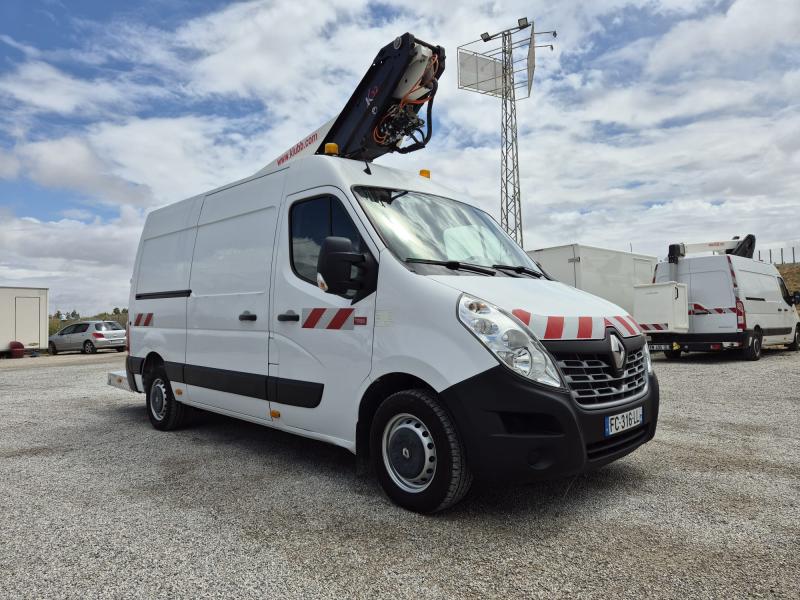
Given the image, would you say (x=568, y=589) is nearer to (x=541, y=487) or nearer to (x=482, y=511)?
(x=482, y=511)

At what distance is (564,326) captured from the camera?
11.0 ft

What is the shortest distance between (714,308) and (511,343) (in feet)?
37.1

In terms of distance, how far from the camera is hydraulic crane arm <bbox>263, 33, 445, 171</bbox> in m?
6.00

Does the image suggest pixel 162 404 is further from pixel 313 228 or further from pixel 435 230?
pixel 435 230

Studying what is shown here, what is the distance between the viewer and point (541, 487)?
3891mm

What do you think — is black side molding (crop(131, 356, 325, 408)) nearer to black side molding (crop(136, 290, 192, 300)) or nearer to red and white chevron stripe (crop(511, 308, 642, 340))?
black side molding (crop(136, 290, 192, 300))

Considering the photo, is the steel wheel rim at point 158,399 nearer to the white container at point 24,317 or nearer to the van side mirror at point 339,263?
the van side mirror at point 339,263

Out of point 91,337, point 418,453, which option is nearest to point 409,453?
point 418,453

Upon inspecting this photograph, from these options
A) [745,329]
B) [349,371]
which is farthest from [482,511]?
[745,329]

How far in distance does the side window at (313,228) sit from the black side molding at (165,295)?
1.79 m

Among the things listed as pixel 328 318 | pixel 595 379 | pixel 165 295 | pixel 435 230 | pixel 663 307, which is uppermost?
pixel 435 230

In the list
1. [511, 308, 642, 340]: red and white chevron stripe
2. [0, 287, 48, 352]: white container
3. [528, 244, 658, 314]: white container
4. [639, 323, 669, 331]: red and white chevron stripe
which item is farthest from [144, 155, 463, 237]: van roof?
[0, 287, 48, 352]: white container

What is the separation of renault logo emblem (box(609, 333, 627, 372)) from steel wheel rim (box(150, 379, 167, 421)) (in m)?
4.57

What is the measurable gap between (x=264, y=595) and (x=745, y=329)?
12778mm
